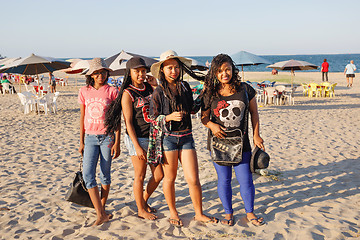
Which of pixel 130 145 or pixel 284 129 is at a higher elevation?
pixel 130 145

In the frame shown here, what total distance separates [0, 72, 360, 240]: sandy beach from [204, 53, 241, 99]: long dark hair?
1.39 metres

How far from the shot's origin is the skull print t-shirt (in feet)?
9.95

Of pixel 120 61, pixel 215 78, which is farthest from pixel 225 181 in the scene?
pixel 120 61

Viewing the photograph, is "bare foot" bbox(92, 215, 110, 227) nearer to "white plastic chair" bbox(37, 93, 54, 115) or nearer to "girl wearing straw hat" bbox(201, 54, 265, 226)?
"girl wearing straw hat" bbox(201, 54, 265, 226)

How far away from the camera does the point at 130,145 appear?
320 cm

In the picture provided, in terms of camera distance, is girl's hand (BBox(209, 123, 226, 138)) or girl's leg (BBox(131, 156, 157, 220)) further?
girl's leg (BBox(131, 156, 157, 220))

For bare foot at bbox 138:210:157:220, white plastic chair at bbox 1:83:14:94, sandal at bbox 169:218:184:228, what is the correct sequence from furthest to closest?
1. white plastic chair at bbox 1:83:14:94
2. bare foot at bbox 138:210:157:220
3. sandal at bbox 169:218:184:228

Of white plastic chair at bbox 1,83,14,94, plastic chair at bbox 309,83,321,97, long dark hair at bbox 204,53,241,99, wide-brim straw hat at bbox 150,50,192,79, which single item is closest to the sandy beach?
long dark hair at bbox 204,53,241,99

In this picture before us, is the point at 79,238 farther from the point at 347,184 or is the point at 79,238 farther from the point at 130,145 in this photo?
the point at 347,184

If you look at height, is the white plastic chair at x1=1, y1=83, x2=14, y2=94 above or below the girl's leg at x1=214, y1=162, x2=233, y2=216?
above

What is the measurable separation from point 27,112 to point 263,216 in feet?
35.4

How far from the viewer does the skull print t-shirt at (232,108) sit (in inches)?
119

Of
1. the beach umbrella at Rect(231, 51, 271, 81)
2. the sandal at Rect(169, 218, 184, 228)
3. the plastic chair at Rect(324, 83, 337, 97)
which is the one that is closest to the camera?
the sandal at Rect(169, 218, 184, 228)

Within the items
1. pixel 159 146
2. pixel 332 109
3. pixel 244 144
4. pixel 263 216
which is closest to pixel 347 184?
pixel 263 216
